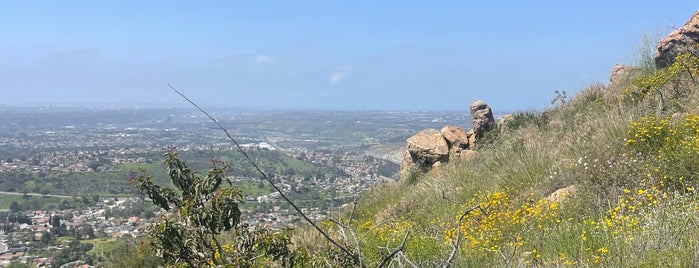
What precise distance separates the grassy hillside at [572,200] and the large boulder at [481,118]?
6.47 feet

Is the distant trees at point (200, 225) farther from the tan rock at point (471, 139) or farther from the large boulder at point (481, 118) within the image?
the large boulder at point (481, 118)

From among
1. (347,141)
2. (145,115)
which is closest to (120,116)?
(145,115)

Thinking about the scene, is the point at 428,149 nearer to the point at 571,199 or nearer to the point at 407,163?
the point at 407,163

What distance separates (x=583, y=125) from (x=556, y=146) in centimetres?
61

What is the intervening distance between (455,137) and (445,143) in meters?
0.47

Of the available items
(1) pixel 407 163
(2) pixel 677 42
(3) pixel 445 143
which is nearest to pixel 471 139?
(3) pixel 445 143

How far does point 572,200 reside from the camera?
5.81 meters

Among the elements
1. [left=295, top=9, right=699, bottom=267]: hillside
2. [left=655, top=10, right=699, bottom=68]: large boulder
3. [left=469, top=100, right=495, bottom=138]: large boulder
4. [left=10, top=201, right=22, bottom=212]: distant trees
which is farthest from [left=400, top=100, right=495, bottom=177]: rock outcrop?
[left=10, top=201, right=22, bottom=212]: distant trees

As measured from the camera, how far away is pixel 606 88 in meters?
13.1

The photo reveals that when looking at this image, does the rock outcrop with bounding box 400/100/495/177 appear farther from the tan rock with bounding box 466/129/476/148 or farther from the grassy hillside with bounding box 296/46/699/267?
the grassy hillside with bounding box 296/46/699/267

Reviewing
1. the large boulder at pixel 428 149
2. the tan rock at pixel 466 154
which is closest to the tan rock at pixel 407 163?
the large boulder at pixel 428 149

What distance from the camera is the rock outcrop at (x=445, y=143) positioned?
13289 millimetres

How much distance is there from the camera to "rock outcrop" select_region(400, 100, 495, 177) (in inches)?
523

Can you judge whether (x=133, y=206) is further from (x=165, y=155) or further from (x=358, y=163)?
(x=165, y=155)
